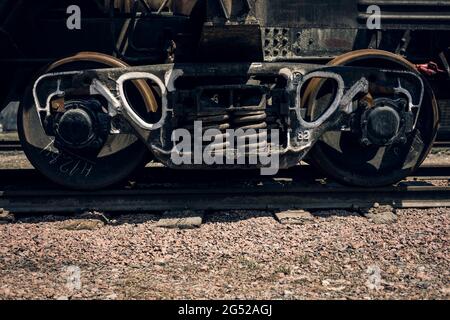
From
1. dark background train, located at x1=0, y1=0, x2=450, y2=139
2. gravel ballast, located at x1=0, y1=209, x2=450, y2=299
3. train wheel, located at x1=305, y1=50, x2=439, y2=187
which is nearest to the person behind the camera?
gravel ballast, located at x1=0, y1=209, x2=450, y2=299

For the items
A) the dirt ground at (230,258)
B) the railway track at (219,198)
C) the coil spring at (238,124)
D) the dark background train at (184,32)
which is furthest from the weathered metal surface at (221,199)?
the dark background train at (184,32)

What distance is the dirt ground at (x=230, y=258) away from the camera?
371 centimetres

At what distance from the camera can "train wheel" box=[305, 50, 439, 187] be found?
5965mm

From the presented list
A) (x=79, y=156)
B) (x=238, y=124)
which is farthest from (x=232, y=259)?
(x=79, y=156)

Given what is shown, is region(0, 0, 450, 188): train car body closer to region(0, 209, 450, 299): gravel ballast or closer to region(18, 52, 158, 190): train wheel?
region(18, 52, 158, 190): train wheel

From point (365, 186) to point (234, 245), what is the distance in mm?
2113

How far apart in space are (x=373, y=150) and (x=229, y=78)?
1.89 meters

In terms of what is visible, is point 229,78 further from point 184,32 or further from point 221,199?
point 221,199

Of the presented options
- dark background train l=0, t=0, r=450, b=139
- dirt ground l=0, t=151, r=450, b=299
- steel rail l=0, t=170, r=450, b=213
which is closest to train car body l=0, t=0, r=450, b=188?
dark background train l=0, t=0, r=450, b=139

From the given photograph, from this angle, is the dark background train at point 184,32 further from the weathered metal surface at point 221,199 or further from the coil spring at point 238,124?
the weathered metal surface at point 221,199

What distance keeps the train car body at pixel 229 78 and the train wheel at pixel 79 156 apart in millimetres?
14

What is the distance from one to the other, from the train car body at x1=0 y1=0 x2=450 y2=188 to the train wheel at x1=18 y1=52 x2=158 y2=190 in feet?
0.04

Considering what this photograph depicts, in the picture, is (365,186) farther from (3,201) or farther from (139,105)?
(3,201)

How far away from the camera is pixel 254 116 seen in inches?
219
